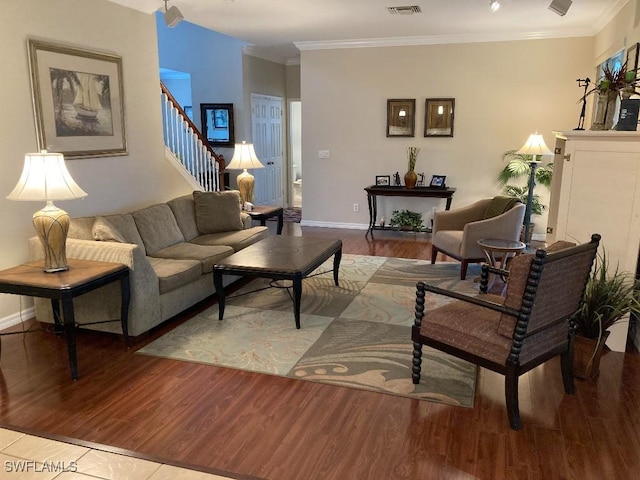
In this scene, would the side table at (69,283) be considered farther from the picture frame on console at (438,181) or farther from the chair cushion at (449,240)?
the picture frame on console at (438,181)

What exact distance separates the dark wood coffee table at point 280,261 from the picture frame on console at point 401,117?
3.16 meters

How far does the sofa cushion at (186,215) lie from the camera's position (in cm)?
507

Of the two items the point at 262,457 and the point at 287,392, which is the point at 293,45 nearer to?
the point at 287,392

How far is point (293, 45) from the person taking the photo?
7.64 meters

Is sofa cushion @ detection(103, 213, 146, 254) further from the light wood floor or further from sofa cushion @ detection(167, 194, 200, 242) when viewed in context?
the light wood floor

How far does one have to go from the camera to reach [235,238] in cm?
500

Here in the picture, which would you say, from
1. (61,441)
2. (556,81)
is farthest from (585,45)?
(61,441)

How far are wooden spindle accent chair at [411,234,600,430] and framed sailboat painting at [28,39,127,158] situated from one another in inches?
128

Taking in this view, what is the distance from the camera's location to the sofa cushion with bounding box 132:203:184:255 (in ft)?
14.8

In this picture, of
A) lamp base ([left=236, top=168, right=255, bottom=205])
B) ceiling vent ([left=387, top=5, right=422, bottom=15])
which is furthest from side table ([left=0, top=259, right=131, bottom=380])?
ceiling vent ([left=387, top=5, right=422, bottom=15])

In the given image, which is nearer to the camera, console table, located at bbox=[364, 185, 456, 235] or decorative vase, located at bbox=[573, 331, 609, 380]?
decorative vase, located at bbox=[573, 331, 609, 380]

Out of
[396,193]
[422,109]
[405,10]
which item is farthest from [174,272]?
[422,109]

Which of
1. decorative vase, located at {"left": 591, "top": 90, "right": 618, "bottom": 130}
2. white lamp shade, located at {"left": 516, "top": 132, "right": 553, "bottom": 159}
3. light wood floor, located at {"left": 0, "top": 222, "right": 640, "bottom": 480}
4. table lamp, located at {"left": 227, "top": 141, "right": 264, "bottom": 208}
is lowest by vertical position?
light wood floor, located at {"left": 0, "top": 222, "right": 640, "bottom": 480}

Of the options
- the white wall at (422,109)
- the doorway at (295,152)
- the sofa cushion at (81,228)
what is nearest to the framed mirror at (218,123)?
the white wall at (422,109)
